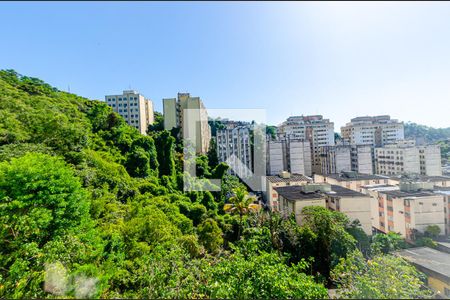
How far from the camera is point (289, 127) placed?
31.9 meters

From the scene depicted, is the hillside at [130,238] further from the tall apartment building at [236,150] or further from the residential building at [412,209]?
the tall apartment building at [236,150]

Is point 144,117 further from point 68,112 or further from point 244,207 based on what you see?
point 244,207

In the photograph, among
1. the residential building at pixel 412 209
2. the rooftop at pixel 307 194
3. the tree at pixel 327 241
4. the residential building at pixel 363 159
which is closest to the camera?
the tree at pixel 327 241

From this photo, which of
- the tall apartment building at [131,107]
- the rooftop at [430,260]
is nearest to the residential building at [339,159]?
the rooftop at [430,260]

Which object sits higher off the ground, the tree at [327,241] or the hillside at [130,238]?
the hillside at [130,238]

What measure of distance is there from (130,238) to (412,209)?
12.1 m

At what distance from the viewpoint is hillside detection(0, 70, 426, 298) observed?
2725mm

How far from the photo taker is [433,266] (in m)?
6.80

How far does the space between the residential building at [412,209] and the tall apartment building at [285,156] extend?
1024cm

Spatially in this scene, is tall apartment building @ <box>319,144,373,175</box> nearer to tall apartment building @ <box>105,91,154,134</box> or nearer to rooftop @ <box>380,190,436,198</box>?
rooftop @ <box>380,190,436,198</box>

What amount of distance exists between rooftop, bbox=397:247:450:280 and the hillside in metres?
1.24

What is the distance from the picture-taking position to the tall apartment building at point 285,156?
22.2m

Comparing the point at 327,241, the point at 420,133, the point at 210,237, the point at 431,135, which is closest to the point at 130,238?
the point at 210,237

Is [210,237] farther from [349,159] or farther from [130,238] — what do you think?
[349,159]
